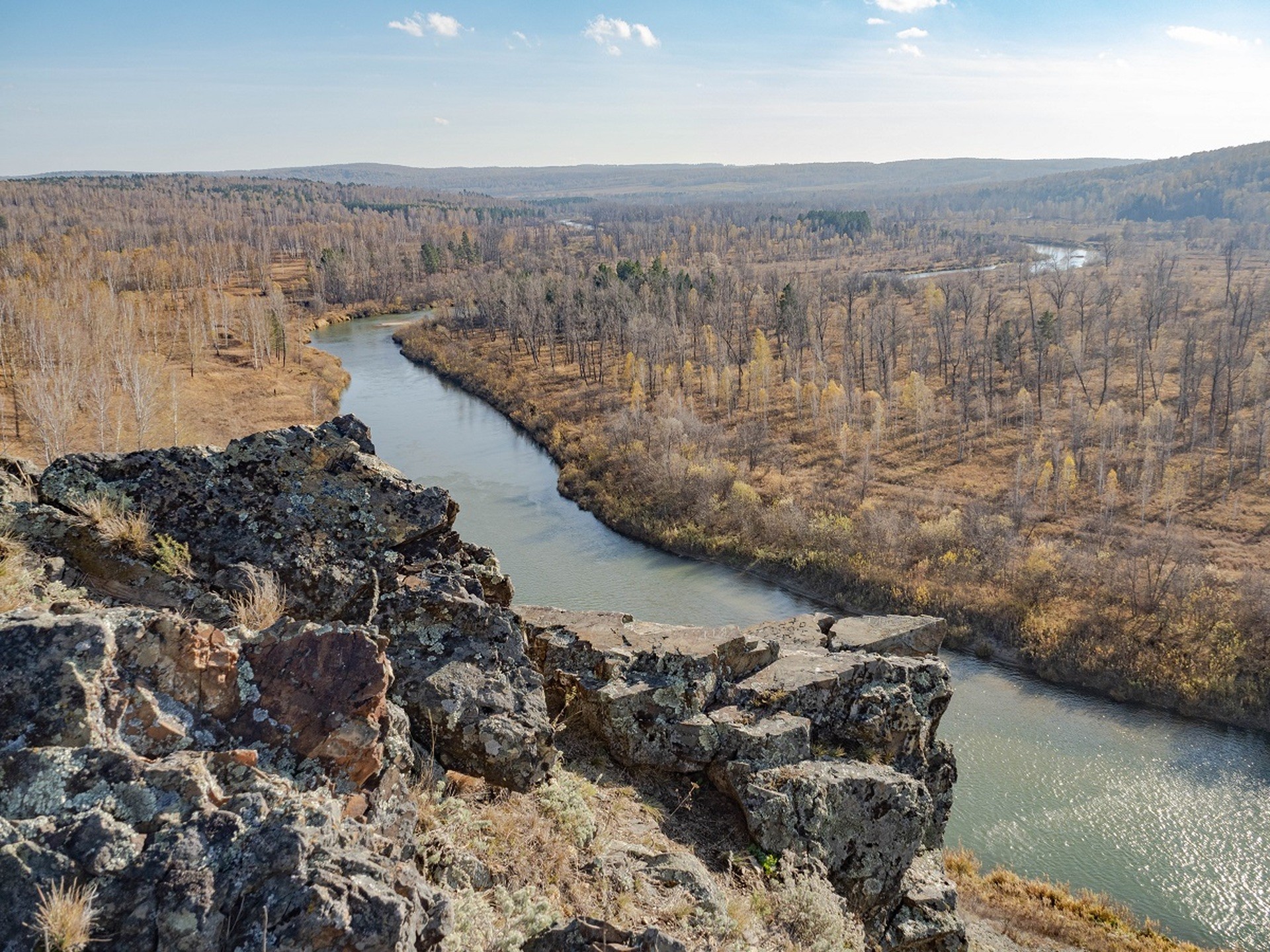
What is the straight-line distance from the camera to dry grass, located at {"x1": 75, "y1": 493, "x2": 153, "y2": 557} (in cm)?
563

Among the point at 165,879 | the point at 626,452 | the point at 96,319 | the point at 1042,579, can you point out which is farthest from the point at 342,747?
the point at 96,319

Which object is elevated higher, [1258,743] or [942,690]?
[942,690]

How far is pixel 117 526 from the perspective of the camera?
5.65 m

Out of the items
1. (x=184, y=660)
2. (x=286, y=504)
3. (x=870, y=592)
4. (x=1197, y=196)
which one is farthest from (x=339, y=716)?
(x=1197, y=196)

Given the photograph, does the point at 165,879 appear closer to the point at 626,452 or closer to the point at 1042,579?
the point at 1042,579

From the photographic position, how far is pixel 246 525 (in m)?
6.17

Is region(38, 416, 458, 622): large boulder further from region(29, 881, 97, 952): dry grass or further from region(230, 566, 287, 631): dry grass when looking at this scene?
region(29, 881, 97, 952): dry grass

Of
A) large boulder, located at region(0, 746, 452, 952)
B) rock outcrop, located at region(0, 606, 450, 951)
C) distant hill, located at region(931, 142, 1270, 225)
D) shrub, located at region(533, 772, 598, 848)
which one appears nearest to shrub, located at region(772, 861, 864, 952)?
shrub, located at region(533, 772, 598, 848)

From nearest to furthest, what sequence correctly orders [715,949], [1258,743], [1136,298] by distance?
[715,949] → [1258,743] → [1136,298]

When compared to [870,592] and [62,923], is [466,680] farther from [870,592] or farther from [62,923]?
[870,592]

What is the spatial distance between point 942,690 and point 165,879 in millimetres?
7851

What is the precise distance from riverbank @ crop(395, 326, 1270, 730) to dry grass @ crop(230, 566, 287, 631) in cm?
2167

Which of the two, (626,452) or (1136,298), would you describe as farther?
(1136,298)

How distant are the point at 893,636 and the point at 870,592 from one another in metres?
15.9
